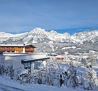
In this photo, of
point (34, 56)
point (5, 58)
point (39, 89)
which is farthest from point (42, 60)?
point (39, 89)

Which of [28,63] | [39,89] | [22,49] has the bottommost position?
[39,89]

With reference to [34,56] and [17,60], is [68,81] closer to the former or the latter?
[17,60]

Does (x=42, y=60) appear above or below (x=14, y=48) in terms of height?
below

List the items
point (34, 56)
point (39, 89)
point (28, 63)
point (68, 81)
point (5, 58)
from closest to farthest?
point (39, 89) → point (68, 81) → point (28, 63) → point (5, 58) → point (34, 56)

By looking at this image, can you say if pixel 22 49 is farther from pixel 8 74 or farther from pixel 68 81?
pixel 68 81

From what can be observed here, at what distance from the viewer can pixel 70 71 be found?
19672 millimetres

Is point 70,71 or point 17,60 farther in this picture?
point 17,60

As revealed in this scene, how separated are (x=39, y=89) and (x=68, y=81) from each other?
4079 millimetres

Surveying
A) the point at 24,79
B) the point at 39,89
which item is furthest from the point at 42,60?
the point at 39,89

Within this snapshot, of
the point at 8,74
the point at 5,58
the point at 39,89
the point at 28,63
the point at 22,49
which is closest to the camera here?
the point at 39,89

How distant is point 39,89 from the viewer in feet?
50.2

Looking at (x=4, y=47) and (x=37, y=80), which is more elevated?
(x=4, y=47)

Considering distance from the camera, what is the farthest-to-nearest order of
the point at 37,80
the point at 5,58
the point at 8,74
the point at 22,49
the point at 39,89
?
1. the point at 22,49
2. the point at 5,58
3. the point at 8,74
4. the point at 37,80
5. the point at 39,89

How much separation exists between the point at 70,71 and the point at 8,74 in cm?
658
